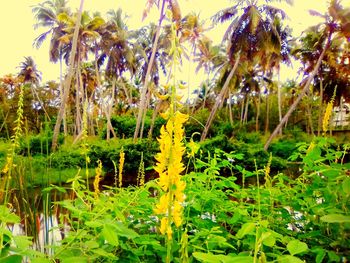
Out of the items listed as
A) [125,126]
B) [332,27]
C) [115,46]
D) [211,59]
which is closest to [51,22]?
[115,46]

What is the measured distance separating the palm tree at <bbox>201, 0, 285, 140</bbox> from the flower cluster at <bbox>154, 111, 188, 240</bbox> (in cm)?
1864

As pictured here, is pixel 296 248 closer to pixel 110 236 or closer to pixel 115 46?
pixel 110 236

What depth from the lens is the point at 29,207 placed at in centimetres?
194

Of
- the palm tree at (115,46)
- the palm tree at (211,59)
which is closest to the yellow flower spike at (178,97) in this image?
the palm tree at (115,46)

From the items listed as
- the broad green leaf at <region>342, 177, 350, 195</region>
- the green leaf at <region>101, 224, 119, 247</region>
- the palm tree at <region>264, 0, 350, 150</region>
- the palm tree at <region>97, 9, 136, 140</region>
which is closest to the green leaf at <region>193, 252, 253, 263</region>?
the green leaf at <region>101, 224, 119, 247</region>

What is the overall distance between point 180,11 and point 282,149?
10.4 m

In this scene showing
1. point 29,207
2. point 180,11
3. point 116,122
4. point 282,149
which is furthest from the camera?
point 116,122

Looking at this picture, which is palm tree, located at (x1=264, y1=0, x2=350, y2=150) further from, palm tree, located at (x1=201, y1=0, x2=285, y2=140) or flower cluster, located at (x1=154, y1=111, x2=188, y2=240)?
flower cluster, located at (x1=154, y1=111, x2=188, y2=240)

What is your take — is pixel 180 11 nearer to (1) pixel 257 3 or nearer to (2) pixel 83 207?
(1) pixel 257 3

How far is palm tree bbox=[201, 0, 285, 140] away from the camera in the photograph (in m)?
19.7

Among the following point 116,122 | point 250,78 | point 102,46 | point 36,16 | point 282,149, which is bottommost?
point 282,149

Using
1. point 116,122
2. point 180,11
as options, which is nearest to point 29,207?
point 180,11

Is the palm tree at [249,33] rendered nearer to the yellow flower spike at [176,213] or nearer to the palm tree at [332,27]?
the palm tree at [332,27]

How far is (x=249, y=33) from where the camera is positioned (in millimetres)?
19781
